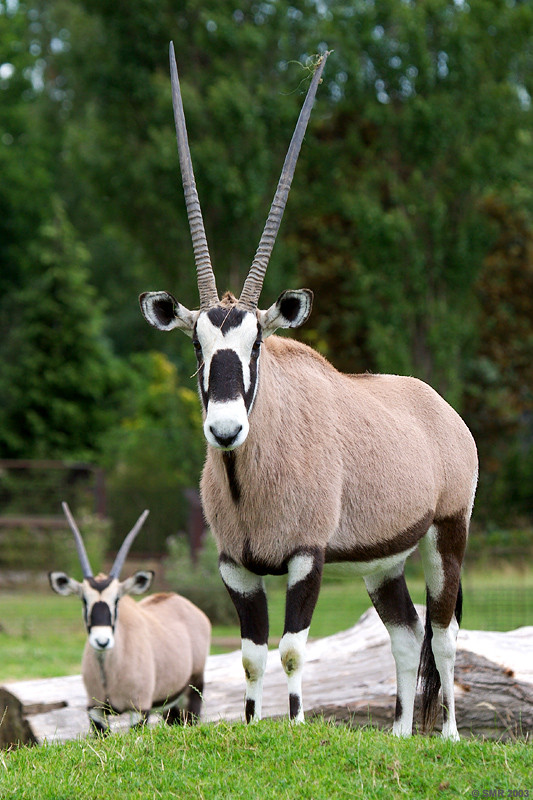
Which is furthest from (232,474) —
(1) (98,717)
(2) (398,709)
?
(1) (98,717)

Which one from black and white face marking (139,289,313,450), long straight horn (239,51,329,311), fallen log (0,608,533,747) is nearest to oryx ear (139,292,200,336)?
black and white face marking (139,289,313,450)

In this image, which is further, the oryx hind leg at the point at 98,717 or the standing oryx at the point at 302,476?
the oryx hind leg at the point at 98,717

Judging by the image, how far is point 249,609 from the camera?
557 cm

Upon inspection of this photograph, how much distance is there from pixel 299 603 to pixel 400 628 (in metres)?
1.53

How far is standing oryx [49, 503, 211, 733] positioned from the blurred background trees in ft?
46.1

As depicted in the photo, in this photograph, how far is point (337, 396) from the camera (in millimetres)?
6160

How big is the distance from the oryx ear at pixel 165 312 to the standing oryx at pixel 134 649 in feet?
11.2

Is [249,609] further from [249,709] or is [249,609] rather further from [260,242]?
[260,242]

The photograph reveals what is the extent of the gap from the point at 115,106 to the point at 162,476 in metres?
8.81

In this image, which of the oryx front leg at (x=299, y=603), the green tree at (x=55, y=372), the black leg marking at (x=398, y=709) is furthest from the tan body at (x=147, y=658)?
the green tree at (x=55, y=372)

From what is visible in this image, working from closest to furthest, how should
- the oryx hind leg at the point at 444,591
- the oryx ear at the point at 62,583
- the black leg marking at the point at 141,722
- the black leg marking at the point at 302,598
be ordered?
the black leg marking at the point at 302,598
the black leg marking at the point at 141,722
the oryx hind leg at the point at 444,591
the oryx ear at the point at 62,583

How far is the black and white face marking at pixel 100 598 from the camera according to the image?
27.0 feet

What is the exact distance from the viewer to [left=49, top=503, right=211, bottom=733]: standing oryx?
332 inches

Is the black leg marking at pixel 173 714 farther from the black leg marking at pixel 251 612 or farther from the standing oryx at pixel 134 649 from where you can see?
the black leg marking at pixel 251 612
